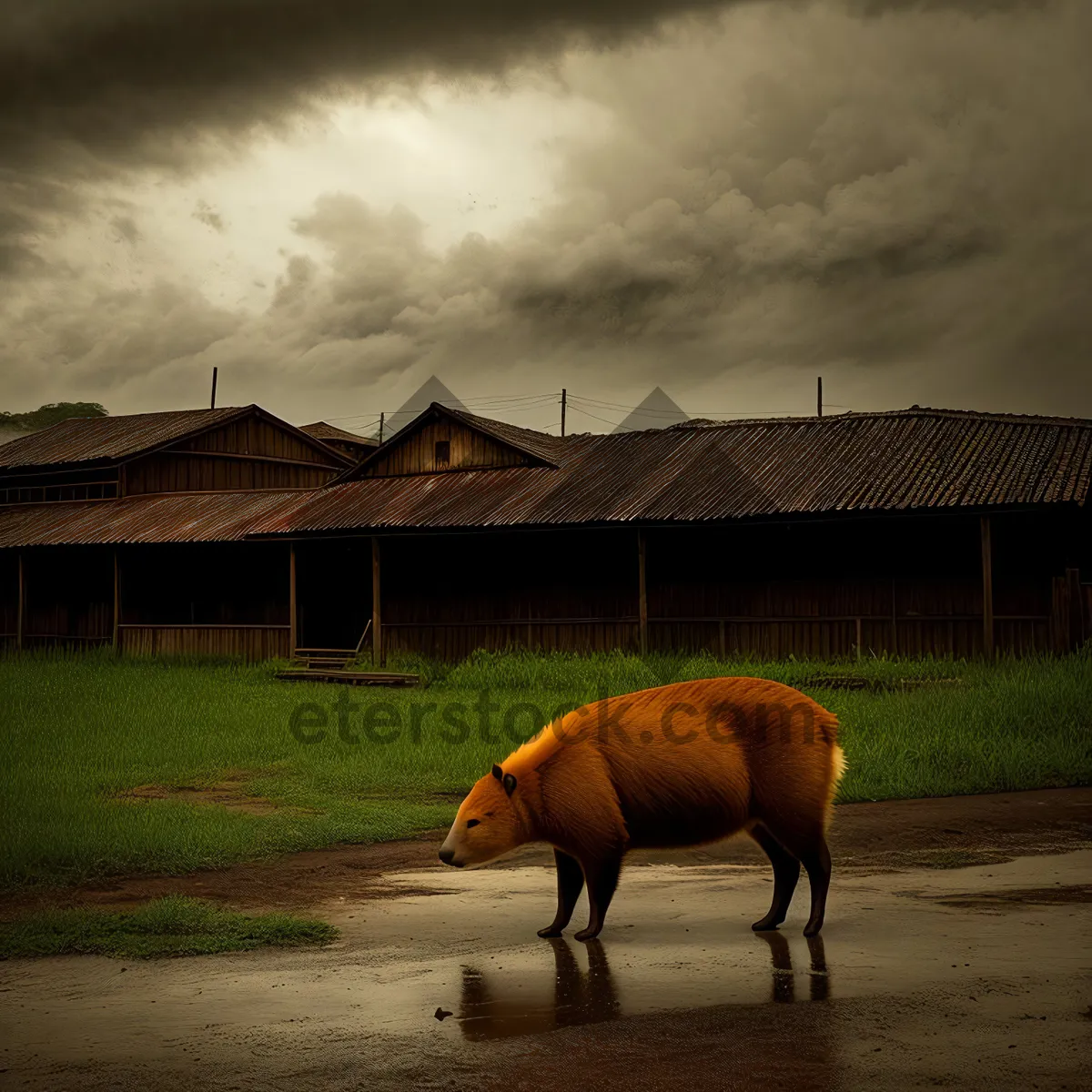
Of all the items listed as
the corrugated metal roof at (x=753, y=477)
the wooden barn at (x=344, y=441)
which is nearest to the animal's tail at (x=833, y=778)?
the corrugated metal roof at (x=753, y=477)

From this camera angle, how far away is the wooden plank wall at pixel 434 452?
90.8ft

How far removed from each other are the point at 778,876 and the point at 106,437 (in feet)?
108

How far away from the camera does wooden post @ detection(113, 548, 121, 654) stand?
28062mm

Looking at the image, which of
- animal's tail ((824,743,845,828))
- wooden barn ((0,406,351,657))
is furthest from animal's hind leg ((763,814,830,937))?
wooden barn ((0,406,351,657))

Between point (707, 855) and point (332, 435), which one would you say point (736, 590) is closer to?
point (707, 855)

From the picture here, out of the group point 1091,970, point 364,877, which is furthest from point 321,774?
point 1091,970

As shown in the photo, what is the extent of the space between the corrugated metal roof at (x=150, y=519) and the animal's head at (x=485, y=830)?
2116 centimetres

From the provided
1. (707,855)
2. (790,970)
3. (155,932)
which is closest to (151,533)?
(707,855)

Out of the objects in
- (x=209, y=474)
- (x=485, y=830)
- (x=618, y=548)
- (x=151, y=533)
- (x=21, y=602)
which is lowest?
(x=485, y=830)

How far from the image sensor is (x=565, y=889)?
6.64m

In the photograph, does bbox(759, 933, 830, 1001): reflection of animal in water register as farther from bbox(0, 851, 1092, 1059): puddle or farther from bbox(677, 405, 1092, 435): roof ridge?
bbox(677, 405, 1092, 435): roof ridge

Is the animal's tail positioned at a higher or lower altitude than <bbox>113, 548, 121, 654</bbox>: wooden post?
lower

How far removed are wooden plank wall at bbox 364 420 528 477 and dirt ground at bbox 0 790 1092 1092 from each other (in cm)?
1972

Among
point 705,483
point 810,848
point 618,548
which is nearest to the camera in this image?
point 810,848
